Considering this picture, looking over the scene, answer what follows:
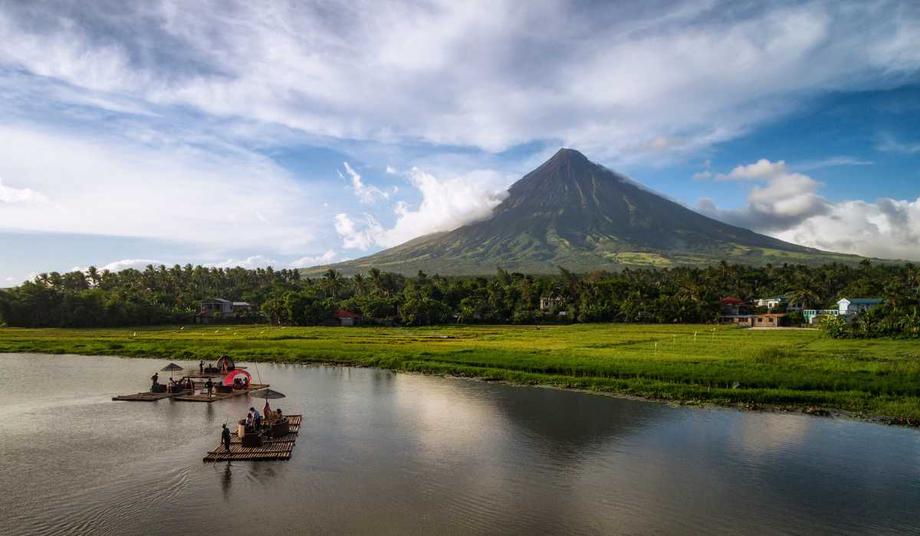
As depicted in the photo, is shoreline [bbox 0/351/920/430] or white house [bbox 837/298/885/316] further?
white house [bbox 837/298/885/316]

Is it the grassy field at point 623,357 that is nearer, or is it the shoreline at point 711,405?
the shoreline at point 711,405

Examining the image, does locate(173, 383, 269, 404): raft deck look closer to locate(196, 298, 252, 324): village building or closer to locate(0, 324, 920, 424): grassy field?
locate(0, 324, 920, 424): grassy field

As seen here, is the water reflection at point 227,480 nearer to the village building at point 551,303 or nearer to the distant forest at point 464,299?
the distant forest at point 464,299

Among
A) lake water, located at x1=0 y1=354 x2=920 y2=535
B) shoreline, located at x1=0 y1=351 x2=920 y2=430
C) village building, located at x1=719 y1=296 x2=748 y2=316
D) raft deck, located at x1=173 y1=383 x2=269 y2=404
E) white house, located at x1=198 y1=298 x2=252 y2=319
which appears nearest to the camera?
lake water, located at x1=0 y1=354 x2=920 y2=535

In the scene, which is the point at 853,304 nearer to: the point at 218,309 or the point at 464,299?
the point at 464,299

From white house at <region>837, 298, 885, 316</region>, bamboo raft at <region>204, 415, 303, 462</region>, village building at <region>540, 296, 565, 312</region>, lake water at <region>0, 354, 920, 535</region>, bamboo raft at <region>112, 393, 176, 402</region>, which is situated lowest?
lake water at <region>0, 354, 920, 535</region>

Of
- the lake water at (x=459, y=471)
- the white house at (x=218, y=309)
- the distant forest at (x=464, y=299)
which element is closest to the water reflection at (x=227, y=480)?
the lake water at (x=459, y=471)

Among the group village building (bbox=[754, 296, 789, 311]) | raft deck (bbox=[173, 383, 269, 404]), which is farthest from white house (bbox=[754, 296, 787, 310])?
raft deck (bbox=[173, 383, 269, 404])
